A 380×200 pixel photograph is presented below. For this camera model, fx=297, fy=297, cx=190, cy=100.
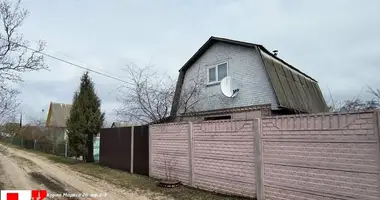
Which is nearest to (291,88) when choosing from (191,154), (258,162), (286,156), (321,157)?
(191,154)

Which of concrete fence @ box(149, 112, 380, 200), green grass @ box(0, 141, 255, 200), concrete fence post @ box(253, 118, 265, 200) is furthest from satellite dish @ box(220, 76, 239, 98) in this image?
concrete fence post @ box(253, 118, 265, 200)

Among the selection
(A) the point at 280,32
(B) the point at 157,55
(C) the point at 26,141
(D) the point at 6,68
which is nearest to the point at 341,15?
(A) the point at 280,32

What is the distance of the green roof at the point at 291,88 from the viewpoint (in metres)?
11.1

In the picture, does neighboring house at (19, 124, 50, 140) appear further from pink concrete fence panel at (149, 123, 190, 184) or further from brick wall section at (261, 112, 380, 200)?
brick wall section at (261, 112, 380, 200)

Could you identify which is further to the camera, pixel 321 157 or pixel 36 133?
pixel 36 133

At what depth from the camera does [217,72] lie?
13.2 m

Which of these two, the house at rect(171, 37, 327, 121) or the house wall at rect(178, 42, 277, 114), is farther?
the house wall at rect(178, 42, 277, 114)

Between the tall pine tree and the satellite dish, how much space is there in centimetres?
932

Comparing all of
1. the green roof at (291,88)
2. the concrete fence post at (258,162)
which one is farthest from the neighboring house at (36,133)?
the concrete fence post at (258,162)

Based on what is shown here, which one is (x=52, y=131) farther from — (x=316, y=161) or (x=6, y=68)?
(x=316, y=161)

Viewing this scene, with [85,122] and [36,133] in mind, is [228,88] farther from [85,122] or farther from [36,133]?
[36,133]

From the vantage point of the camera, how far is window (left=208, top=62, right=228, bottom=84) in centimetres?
1296

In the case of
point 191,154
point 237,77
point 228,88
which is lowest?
point 191,154

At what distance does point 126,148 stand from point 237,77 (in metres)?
5.69
